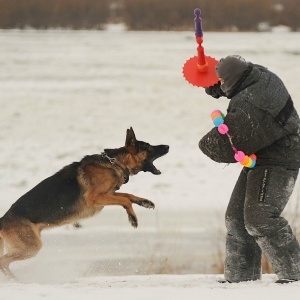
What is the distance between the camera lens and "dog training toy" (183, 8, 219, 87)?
459cm

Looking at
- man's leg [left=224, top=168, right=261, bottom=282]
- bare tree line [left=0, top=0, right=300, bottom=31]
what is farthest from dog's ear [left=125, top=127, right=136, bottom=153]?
bare tree line [left=0, top=0, right=300, bottom=31]

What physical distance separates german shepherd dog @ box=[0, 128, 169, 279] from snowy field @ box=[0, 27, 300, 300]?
41 centimetres

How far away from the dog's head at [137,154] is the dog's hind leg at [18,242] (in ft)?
3.30

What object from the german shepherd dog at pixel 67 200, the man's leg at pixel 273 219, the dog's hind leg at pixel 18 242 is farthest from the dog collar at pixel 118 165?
the man's leg at pixel 273 219

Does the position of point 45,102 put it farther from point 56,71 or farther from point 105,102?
point 56,71

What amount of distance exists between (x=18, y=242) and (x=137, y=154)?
1327 mm

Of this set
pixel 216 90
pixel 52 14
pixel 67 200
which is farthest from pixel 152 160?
pixel 52 14

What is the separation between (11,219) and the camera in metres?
5.66

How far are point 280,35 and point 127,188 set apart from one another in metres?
18.9

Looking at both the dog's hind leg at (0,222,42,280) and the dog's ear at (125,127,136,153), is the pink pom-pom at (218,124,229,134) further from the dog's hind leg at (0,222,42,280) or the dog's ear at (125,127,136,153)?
the dog's hind leg at (0,222,42,280)

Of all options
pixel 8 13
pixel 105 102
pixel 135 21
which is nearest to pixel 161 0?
pixel 135 21

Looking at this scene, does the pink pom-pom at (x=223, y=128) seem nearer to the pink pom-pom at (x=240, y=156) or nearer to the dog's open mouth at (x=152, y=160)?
the pink pom-pom at (x=240, y=156)

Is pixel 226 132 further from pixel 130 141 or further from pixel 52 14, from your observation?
pixel 52 14

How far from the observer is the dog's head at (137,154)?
19.8 feet
